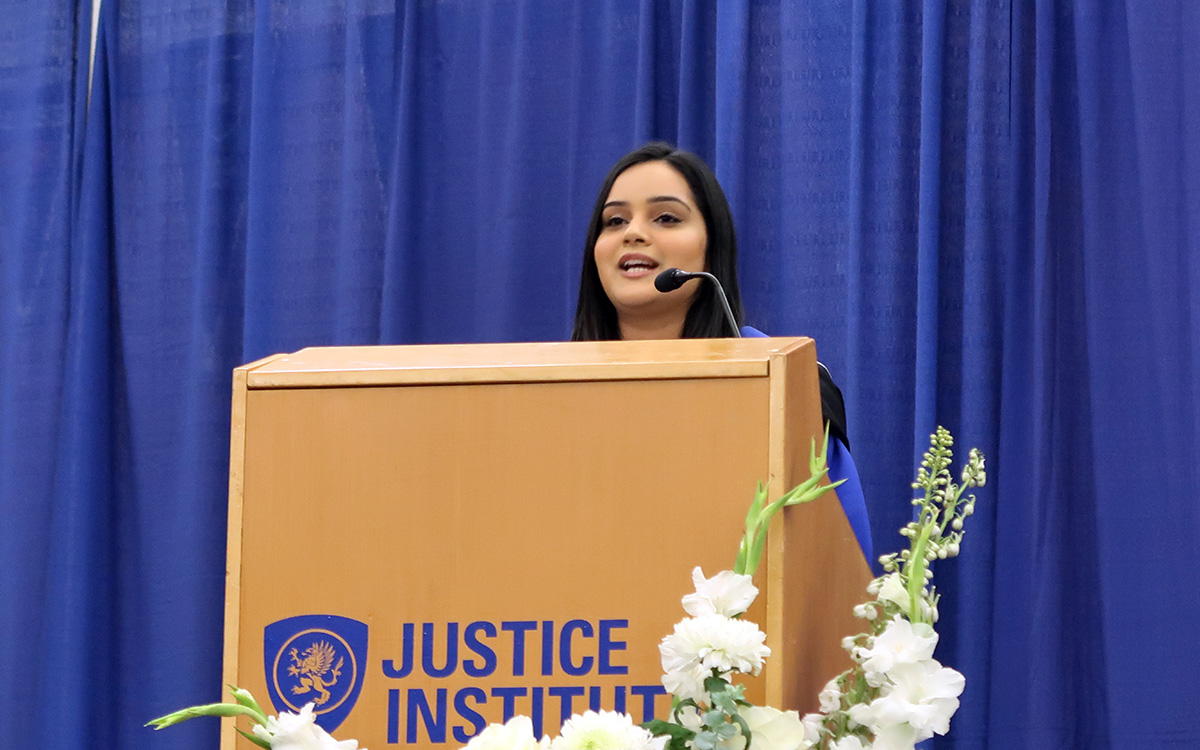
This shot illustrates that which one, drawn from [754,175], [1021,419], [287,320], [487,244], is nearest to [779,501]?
[1021,419]

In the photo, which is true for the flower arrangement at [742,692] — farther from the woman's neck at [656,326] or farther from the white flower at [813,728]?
the woman's neck at [656,326]

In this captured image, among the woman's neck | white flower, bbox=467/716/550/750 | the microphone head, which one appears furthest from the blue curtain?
white flower, bbox=467/716/550/750

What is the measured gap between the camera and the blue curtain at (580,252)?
84.7 inches

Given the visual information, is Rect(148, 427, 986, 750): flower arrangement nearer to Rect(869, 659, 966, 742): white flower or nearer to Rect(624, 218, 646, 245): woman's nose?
Rect(869, 659, 966, 742): white flower

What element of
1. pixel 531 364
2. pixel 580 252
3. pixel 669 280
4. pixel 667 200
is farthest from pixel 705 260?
pixel 531 364

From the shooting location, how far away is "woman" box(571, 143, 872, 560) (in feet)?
5.72

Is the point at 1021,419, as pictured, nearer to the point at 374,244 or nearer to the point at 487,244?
the point at 487,244

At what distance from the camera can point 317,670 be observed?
0.89 meters

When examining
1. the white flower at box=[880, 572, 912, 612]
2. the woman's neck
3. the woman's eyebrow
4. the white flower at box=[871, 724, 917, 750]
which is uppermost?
the woman's eyebrow

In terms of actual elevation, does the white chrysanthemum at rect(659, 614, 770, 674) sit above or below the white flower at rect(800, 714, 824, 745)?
above

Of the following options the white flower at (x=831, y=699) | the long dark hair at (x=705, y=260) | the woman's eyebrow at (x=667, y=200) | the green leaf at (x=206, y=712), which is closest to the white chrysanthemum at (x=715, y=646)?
the white flower at (x=831, y=699)

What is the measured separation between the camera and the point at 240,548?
3.01ft

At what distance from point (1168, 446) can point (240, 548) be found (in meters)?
1.63

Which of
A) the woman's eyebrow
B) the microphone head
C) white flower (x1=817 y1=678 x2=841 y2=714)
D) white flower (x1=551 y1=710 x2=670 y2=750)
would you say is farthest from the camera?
the woman's eyebrow
